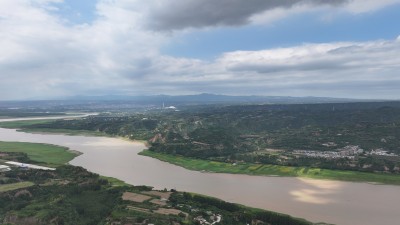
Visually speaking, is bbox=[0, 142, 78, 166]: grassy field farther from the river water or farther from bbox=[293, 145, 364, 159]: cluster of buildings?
bbox=[293, 145, 364, 159]: cluster of buildings

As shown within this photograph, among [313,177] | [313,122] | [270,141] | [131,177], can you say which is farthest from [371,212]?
[313,122]

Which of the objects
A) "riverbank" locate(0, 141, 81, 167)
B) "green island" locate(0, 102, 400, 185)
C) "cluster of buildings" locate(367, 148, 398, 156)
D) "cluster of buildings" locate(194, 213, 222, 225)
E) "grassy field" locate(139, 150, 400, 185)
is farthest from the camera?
"cluster of buildings" locate(367, 148, 398, 156)

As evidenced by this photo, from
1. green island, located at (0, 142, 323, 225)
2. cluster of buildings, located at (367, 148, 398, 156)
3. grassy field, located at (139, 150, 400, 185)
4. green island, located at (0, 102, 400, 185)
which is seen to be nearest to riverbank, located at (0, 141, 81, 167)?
green island, located at (0, 102, 400, 185)

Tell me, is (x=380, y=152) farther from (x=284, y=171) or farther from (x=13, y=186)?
(x=13, y=186)

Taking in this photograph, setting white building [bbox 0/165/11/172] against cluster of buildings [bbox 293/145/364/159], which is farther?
cluster of buildings [bbox 293/145/364/159]

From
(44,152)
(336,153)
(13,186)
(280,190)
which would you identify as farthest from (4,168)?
(336,153)

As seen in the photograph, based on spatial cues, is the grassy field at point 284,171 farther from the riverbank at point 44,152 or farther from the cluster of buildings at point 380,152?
the riverbank at point 44,152

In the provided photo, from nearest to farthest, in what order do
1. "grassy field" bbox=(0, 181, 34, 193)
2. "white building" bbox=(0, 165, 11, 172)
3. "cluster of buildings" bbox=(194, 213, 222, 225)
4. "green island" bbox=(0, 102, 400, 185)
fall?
"cluster of buildings" bbox=(194, 213, 222, 225), "grassy field" bbox=(0, 181, 34, 193), "white building" bbox=(0, 165, 11, 172), "green island" bbox=(0, 102, 400, 185)

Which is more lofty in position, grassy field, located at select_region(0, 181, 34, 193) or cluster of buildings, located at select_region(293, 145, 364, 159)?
grassy field, located at select_region(0, 181, 34, 193)
